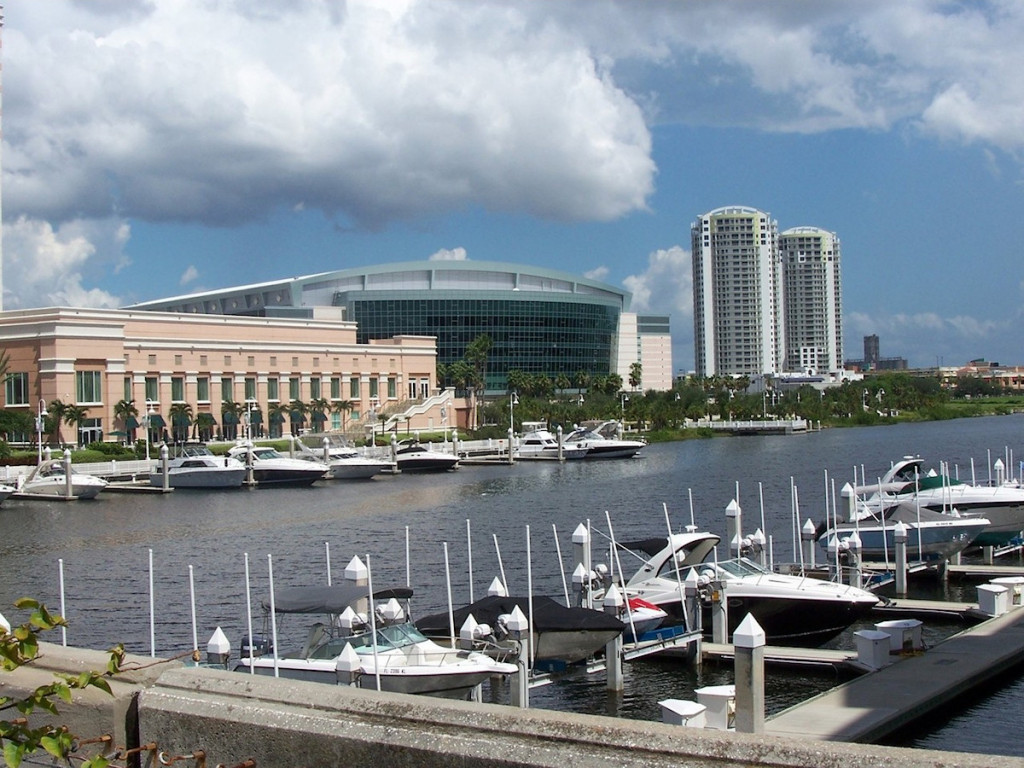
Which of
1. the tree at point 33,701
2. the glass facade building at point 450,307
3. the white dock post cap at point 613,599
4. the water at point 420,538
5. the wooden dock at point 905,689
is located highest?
the glass facade building at point 450,307

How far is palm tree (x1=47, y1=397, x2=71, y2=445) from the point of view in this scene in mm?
100250

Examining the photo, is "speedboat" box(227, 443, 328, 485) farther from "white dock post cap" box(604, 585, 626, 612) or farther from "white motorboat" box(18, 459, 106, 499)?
"white dock post cap" box(604, 585, 626, 612)

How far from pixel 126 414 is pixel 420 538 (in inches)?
2325

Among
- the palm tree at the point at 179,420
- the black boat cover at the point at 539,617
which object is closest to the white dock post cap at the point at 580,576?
the black boat cover at the point at 539,617

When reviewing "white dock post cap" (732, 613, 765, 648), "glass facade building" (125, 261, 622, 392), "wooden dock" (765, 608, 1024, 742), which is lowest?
"wooden dock" (765, 608, 1024, 742)

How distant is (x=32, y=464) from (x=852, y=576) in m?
75.0

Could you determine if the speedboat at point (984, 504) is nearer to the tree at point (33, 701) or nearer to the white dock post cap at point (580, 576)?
the white dock post cap at point (580, 576)

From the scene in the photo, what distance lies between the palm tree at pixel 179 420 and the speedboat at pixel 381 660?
89884 millimetres

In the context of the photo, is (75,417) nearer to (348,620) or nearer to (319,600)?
(319,600)

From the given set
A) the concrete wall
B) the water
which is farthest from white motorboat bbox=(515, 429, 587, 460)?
the concrete wall

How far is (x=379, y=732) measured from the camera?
6344 mm

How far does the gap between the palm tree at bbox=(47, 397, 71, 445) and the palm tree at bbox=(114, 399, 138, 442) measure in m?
5.32

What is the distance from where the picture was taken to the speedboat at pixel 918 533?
129ft

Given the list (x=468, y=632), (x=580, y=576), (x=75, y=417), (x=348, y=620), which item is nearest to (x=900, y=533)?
(x=580, y=576)
